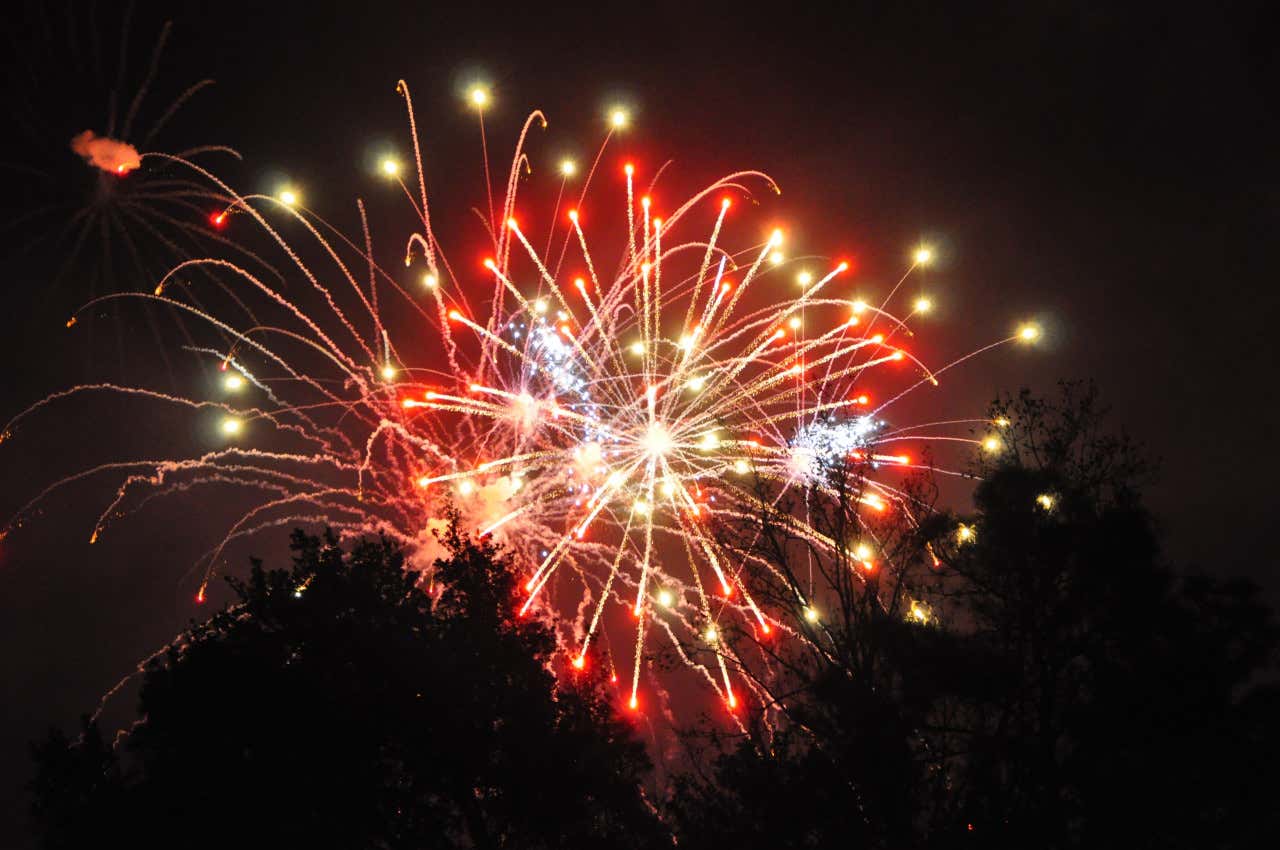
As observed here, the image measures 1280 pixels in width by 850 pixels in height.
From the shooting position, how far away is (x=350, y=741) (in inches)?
543

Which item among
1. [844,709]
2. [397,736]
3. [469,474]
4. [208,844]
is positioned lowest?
[208,844]

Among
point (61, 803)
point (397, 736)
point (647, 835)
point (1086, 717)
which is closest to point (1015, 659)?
point (1086, 717)

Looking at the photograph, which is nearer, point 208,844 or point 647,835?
point 208,844

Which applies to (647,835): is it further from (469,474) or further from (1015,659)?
(469,474)

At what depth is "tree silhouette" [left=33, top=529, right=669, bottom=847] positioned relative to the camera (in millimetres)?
13438

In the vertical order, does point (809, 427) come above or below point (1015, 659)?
above

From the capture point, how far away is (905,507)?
14320 millimetres

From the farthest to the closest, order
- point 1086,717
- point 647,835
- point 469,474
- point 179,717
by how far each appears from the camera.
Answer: point 469,474
point 647,835
point 179,717
point 1086,717

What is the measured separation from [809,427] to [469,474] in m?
10.4

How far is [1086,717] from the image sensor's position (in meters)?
11.7

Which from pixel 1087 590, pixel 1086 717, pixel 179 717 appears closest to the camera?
pixel 1086 717

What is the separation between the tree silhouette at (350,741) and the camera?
1344cm

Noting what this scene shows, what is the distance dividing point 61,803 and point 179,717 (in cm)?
327

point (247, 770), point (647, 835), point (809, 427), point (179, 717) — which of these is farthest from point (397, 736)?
point (809, 427)
